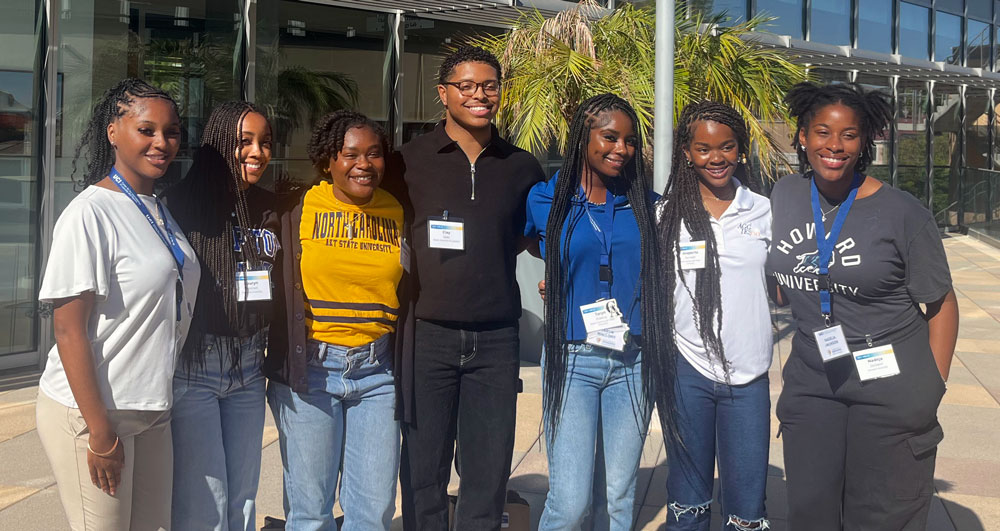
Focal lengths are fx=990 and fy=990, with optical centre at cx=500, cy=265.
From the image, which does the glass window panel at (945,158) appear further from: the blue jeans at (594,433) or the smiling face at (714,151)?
the blue jeans at (594,433)

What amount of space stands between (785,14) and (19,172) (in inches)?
545

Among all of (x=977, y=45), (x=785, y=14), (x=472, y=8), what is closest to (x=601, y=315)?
(x=472, y=8)

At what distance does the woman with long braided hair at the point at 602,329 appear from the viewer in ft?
11.4

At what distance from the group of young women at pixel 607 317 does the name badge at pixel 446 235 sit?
110mm

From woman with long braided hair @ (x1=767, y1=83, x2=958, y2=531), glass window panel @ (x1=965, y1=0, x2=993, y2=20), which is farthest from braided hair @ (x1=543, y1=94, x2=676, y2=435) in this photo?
glass window panel @ (x1=965, y1=0, x2=993, y2=20)

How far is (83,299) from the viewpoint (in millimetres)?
2705

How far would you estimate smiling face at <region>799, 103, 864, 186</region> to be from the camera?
329 centimetres

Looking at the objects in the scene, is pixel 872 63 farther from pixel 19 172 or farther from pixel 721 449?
pixel 721 449

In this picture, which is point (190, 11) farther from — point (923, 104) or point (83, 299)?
point (923, 104)

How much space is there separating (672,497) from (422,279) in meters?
1.19

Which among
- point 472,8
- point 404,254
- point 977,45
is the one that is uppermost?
point 977,45

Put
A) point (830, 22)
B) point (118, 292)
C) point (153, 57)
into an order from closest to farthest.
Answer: point (118, 292) → point (153, 57) → point (830, 22)

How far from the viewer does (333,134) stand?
3498mm

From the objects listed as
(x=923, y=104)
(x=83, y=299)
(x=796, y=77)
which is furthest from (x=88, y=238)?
(x=923, y=104)
